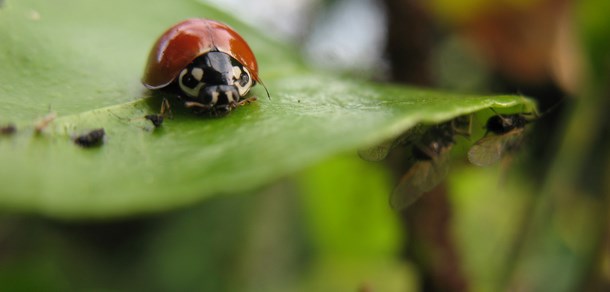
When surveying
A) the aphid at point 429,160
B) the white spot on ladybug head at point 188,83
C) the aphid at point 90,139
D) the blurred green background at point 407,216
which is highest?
the aphid at point 90,139

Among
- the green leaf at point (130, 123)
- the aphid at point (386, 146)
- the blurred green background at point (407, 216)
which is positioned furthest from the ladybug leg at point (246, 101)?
the blurred green background at point (407, 216)

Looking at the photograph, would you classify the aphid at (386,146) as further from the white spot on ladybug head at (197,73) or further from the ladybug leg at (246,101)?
the white spot on ladybug head at (197,73)

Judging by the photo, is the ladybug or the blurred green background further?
the blurred green background

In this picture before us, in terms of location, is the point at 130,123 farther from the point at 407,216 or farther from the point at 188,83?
the point at 407,216

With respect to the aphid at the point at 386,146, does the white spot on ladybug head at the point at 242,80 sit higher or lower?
higher

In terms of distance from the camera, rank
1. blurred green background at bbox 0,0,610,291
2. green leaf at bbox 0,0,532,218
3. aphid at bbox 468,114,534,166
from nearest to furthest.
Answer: green leaf at bbox 0,0,532,218 < aphid at bbox 468,114,534,166 < blurred green background at bbox 0,0,610,291

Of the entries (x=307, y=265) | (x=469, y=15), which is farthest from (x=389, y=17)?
(x=307, y=265)

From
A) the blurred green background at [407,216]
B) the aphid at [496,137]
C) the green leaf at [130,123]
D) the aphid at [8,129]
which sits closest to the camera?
the green leaf at [130,123]

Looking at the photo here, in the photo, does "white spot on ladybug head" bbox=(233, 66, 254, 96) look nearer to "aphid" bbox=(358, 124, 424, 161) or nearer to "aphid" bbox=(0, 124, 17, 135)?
"aphid" bbox=(358, 124, 424, 161)

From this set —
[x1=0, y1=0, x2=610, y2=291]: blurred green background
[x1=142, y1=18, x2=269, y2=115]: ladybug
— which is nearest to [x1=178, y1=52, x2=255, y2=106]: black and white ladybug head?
[x1=142, y1=18, x2=269, y2=115]: ladybug

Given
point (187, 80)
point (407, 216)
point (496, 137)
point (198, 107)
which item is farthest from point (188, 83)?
point (407, 216)
